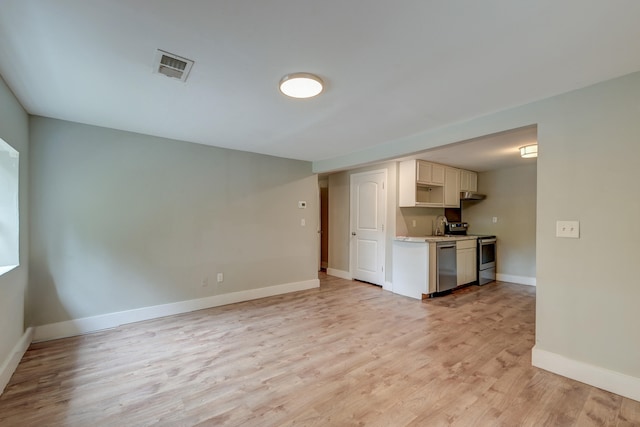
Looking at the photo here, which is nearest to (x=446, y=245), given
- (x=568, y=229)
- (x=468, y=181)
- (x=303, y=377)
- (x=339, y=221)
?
(x=468, y=181)

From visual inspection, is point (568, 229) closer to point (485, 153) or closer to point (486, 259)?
point (485, 153)

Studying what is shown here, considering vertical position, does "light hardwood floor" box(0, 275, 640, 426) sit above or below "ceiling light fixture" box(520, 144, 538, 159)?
below

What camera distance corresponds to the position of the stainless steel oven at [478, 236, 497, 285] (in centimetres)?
523

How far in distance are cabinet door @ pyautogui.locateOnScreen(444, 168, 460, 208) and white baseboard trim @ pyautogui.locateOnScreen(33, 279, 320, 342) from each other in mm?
3382

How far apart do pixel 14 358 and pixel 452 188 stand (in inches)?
244

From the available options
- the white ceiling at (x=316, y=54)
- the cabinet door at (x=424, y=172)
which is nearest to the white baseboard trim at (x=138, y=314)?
the white ceiling at (x=316, y=54)

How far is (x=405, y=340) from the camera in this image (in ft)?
9.47

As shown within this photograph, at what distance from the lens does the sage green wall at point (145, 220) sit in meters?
2.91

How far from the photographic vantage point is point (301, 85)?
204 cm

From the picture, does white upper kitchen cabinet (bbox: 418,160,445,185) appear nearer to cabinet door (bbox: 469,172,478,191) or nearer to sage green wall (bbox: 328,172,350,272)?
cabinet door (bbox: 469,172,478,191)

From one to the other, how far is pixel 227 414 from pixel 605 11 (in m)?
3.08

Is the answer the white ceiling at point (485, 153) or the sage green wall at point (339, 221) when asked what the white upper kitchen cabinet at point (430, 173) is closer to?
the white ceiling at point (485, 153)

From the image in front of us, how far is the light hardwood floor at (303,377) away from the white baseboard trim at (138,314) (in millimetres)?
129

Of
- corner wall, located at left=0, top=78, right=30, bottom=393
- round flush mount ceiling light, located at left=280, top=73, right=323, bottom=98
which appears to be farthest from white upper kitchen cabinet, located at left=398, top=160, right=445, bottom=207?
corner wall, located at left=0, top=78, right=30, bottom=393
